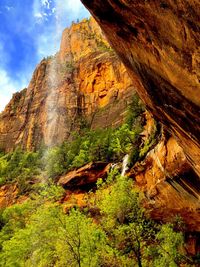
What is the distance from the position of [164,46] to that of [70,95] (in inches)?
3286

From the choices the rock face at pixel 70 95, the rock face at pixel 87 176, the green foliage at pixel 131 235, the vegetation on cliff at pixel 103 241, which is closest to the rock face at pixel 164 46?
the green foliage at pixel 131 235

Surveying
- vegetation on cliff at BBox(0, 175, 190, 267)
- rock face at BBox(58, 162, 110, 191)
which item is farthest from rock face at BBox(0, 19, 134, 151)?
vegetation on cliff at BBox(0, 175, 190, 267)

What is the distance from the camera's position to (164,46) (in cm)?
949

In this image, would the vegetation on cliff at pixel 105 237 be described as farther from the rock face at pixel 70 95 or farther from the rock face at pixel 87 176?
the rock face at pixel 70 95

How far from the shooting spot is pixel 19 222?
4650 cm

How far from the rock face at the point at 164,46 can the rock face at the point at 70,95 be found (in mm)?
57897

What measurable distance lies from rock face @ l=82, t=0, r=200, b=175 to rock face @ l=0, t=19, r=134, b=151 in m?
57.9

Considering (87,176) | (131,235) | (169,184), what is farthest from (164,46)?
(87,176)

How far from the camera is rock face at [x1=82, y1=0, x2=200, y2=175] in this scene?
8508mm

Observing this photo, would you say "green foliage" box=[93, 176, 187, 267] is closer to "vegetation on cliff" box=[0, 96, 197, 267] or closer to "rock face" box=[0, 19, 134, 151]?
"vegetation on cliff" box=[0, 96, 197, 267]

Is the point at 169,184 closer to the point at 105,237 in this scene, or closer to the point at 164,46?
the point at 105,237

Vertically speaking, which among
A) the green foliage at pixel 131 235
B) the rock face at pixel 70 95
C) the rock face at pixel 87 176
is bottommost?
the green foliage at pixel 131 235

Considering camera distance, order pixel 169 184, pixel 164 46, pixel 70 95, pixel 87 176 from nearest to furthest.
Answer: pixel 164 46 < pixel 169 184 < pixel 87 176 < pixel 70 95

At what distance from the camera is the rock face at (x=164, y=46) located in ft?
27.9
